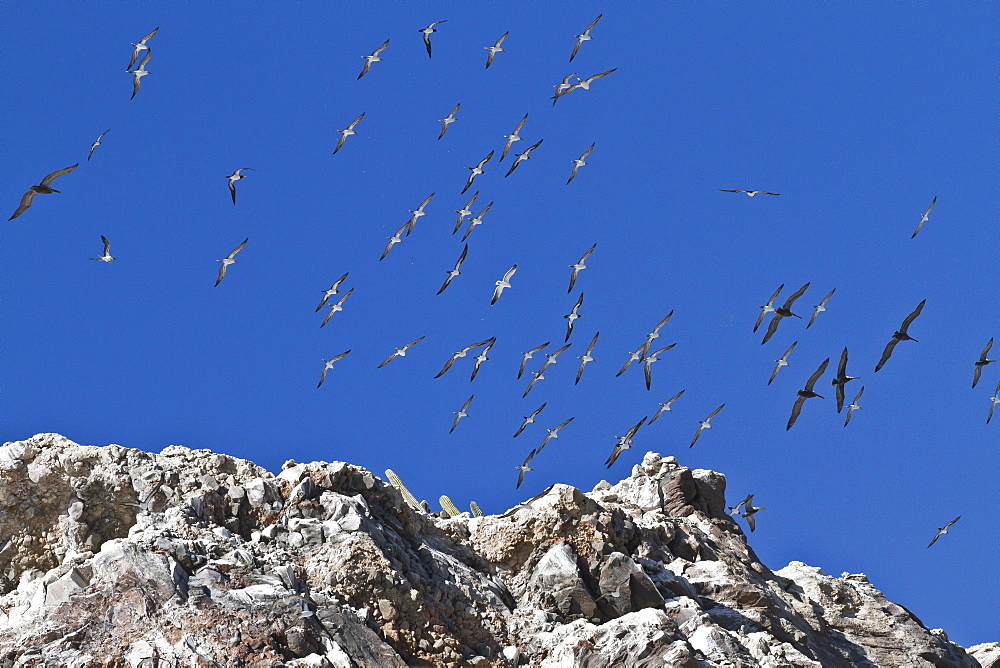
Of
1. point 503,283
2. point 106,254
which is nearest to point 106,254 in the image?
point 106,254

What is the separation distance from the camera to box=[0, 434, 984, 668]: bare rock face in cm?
1908

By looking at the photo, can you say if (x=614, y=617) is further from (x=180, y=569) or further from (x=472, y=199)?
(x=472, y=199)

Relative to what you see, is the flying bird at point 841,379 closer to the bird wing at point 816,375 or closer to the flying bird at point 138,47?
the bird wing at point 816,375

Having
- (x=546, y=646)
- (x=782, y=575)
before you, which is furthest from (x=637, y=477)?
(x=546, y=646)

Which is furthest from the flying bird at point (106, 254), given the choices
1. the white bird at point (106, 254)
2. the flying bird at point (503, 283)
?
the flying bird at point (503, 283)

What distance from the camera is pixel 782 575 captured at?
3584 centimetres

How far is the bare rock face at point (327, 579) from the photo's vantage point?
19.1 metres

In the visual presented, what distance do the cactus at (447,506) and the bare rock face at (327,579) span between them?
24.7ft

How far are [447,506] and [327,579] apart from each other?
14732 millimetres

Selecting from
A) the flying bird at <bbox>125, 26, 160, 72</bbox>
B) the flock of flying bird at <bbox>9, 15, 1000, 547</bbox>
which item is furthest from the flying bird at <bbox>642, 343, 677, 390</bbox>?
the flying bird at <bbox>125, 26, 160, 72</bbox>

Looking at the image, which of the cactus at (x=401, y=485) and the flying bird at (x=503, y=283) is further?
the flying bird at (x=503, y=283)

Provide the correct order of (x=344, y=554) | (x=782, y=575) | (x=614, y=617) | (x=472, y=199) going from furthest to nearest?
(x=472, y=199), (x=782, y=575), (x=614, y=617), (x=344, y=554)

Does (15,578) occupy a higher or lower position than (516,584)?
higher

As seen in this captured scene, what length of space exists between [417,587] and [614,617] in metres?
4.97
